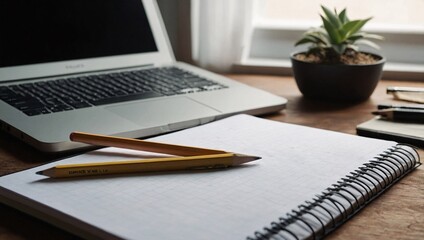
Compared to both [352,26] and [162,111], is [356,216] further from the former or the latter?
[352,26]

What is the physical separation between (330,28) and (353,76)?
85mm

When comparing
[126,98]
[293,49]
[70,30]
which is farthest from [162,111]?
[293,49]

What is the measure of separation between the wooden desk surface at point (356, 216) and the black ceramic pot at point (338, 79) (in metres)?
0.03

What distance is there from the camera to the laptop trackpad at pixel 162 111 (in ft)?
2.42

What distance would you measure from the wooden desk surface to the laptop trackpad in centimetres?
12

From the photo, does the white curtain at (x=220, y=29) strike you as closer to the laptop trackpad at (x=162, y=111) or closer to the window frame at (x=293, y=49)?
the window frame at (x=293, y=49)

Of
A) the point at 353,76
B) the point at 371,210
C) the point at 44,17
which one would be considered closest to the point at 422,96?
the point at 353,76

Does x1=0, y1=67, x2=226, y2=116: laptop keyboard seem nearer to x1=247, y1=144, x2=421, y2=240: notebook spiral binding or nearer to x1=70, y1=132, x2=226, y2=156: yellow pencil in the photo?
x1=70, y1=132, x2=226, y2=156: yellow pencil

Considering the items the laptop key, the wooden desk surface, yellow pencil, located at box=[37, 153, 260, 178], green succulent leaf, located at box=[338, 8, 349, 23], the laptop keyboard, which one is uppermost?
green succulent leaf, located at box=[338, 8, 349, 23]

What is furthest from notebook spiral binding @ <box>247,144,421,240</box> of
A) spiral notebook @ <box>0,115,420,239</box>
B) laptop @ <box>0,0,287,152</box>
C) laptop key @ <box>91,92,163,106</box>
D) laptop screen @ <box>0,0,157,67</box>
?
laptop screen @ <box>0,0,157,67</box>

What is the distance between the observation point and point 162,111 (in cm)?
78

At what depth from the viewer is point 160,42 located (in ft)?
3.47

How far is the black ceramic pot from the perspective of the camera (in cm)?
91

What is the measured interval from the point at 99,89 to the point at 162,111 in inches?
5.1
